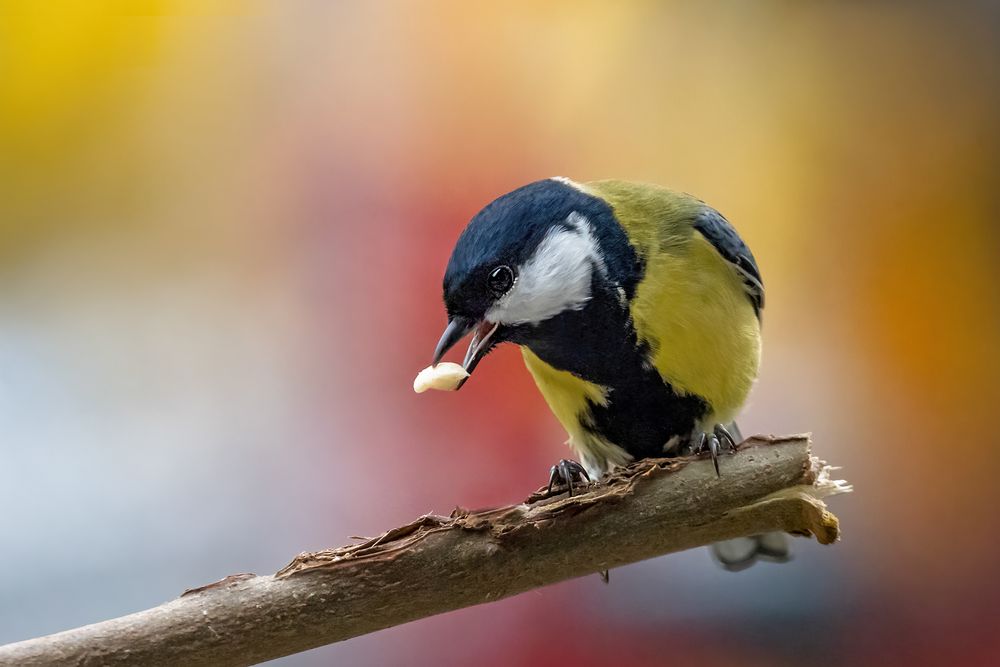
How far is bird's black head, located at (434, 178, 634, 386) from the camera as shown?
692mm

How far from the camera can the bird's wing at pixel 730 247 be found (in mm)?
871

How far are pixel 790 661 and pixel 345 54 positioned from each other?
1112 mm

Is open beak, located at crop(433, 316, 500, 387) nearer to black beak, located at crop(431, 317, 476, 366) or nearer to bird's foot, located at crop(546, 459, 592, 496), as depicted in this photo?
black beak, located at crop(431, 317, 476, 366)

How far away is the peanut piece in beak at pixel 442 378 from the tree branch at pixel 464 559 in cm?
10

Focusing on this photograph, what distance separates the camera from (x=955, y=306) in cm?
135

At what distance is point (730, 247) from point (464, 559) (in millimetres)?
459

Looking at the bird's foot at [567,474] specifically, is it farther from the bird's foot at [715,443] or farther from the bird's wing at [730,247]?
the bird's wing at [730,247]

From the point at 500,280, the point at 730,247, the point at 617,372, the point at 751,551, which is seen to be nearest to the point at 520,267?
the point at 500,280

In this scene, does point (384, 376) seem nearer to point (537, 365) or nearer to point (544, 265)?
point (537, 365)

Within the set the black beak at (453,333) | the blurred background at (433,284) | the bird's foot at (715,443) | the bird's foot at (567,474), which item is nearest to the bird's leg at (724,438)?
the bird's foot at (715,443)

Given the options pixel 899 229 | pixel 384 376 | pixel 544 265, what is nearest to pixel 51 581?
pixel 384 376

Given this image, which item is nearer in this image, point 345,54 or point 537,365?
point 537,365

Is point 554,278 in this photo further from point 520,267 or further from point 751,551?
point 751,551

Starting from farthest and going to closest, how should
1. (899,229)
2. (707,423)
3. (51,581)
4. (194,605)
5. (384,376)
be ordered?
(899,229) → (384,376) → (51,581) → (707,423) → (194,605)
